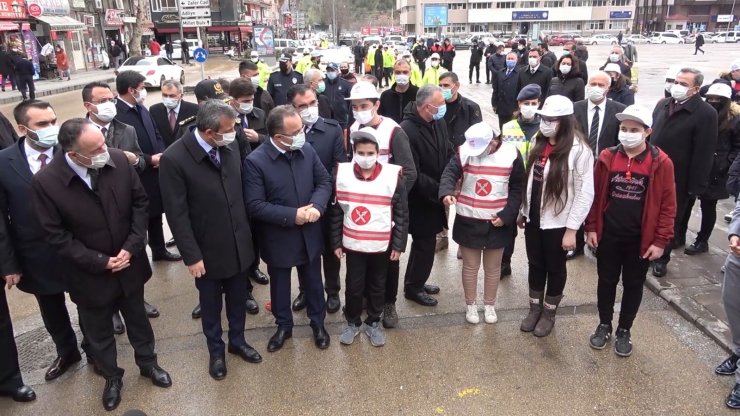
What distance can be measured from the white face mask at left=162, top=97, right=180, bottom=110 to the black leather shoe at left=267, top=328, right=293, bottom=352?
2.86 m

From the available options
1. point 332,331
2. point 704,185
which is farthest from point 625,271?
point 332,331

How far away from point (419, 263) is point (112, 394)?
2648 millimetres

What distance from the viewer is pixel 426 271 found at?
4.66 m

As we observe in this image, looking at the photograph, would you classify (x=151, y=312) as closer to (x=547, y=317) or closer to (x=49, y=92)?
(x=547, y=317)

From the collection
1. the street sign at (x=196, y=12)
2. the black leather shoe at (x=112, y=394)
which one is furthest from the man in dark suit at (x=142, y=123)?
the street sign at (x=196, y=12)

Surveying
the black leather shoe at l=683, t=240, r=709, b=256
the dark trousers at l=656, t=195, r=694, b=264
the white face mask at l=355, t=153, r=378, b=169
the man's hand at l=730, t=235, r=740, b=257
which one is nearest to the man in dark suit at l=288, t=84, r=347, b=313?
the white face mask at l=355, t=153, r=378, b=169

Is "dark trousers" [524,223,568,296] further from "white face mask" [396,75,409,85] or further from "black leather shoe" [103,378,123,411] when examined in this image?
"black leather shoe" [103,378,123,411]

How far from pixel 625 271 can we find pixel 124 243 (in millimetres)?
3635

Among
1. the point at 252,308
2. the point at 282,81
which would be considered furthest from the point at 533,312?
the point at 282,81

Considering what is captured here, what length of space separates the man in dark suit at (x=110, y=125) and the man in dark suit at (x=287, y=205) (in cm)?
131

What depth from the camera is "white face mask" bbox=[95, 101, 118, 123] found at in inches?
170

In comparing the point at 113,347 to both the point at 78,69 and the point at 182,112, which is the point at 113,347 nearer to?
the point at 182,112

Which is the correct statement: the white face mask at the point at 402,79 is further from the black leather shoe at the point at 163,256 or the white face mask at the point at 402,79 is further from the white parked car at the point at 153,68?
the white parked car at the point at 153,68

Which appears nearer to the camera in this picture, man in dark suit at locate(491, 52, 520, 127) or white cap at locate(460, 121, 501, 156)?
white cap at locate(460, 121, 501, 156)
